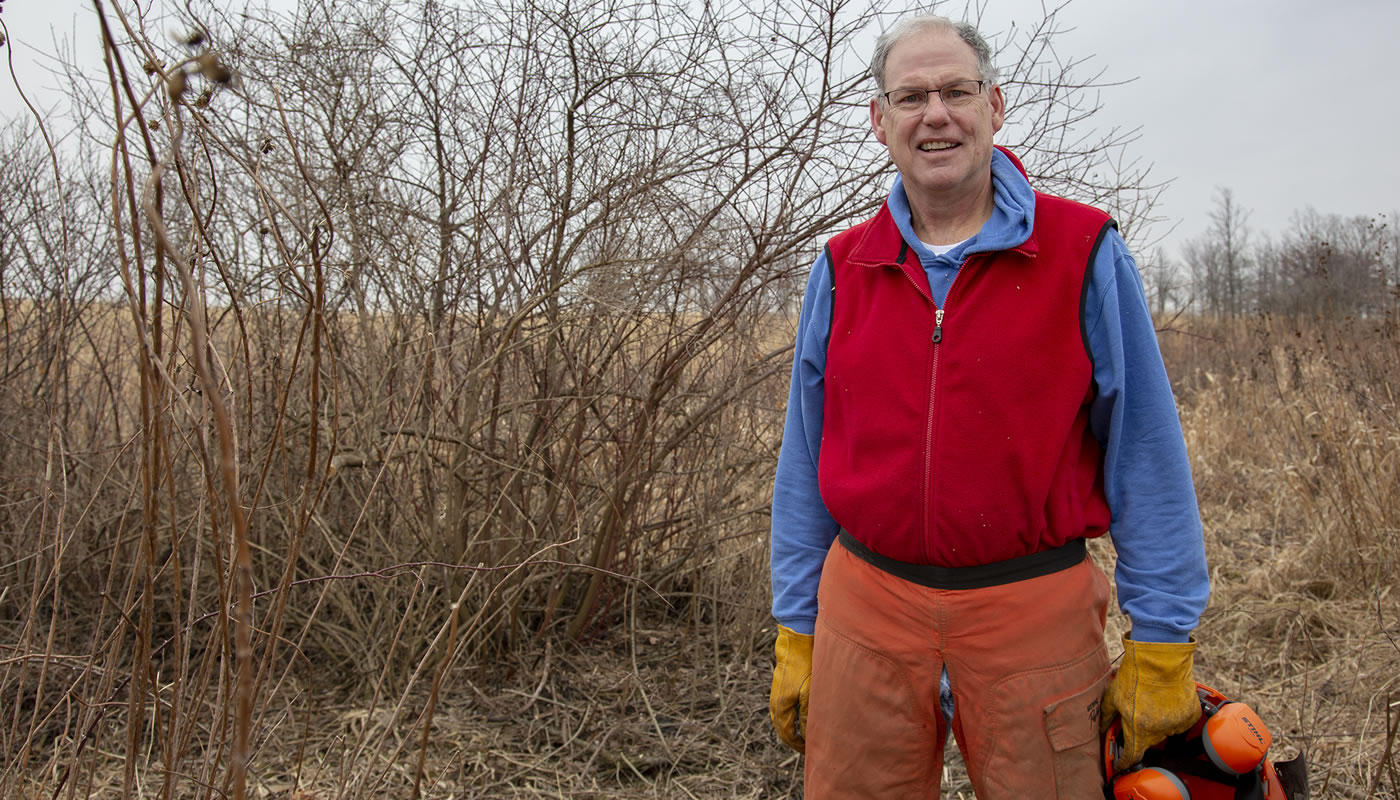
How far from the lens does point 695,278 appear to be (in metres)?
3.99

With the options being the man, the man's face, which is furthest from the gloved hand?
the man's face

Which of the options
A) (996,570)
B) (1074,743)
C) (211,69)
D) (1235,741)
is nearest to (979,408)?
(996,570)

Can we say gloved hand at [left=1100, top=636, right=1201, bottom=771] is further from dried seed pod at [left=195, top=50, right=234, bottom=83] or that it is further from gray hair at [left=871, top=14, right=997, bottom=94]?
dried seed pod at [left=195, top=50, right=234, bottom=83]

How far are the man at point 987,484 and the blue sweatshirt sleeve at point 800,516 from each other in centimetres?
14

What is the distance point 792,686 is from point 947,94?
1.32m

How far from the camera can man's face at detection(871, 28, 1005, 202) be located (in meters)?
1.87

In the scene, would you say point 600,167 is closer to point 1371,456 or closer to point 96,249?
point 96,249

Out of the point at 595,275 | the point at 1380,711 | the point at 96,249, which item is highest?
the point at 96,249

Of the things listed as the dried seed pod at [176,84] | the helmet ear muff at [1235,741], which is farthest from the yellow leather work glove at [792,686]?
the dried seed pod at [176,84]

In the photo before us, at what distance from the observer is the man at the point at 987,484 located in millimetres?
1747

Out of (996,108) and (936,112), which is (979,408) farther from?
(996,108)

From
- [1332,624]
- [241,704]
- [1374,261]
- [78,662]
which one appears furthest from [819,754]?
[1374,261]

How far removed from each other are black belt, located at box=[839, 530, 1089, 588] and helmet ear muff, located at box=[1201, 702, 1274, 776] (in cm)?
38

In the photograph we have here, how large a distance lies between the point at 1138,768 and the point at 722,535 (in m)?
2.72
